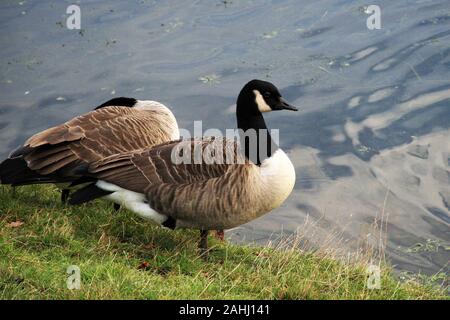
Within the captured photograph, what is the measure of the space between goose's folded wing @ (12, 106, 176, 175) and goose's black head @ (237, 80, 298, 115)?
1.43 m

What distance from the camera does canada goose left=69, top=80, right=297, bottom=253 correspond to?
26.7 feet

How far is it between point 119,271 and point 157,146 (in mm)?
1958

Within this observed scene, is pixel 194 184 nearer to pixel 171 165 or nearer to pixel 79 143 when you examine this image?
pixel 171 165

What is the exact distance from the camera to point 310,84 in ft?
67.8

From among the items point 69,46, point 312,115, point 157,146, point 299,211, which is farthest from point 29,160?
point 69,46

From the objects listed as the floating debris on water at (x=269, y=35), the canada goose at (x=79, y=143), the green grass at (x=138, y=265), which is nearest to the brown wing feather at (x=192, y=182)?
the green grass at (x=138, y=265)

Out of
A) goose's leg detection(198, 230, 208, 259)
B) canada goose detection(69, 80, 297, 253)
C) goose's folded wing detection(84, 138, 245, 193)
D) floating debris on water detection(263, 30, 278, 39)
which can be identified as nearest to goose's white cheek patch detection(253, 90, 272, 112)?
canada goose detection(69, 80, 297, 253)

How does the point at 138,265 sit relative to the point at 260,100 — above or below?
below

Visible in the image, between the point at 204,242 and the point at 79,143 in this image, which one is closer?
the point at 204,242

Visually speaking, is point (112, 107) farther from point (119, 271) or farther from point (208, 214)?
point (119, 271)

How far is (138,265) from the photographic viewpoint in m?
7.94

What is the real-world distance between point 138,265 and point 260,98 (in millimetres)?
2472

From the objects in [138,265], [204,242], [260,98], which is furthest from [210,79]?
[138,265]

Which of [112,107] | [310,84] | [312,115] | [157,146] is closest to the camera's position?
[157,146]
